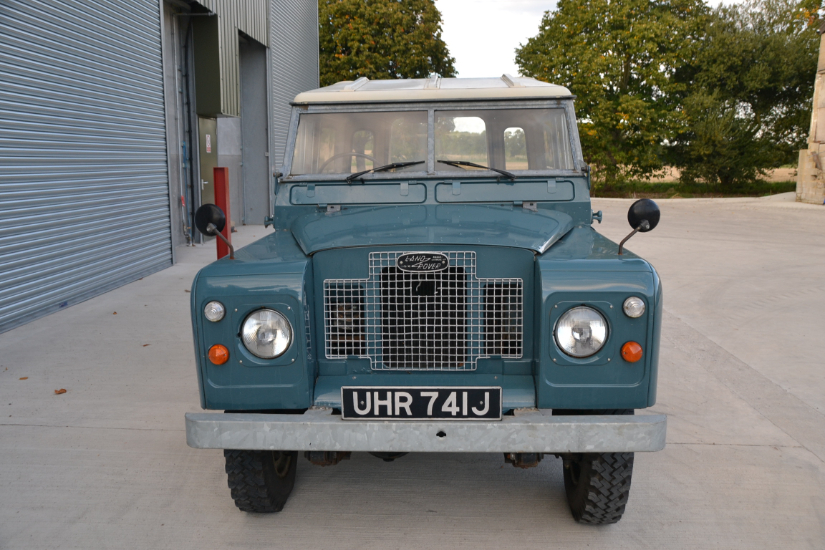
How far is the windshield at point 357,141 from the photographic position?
4129 mm

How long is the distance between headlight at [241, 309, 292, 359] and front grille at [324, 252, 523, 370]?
243 millimetres

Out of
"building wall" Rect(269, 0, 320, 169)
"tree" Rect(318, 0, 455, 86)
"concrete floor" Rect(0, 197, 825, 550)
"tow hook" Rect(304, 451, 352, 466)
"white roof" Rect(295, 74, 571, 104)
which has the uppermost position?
"tree" Rect(318, 0, 455, 86)

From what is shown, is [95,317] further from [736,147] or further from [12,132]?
[736,147]

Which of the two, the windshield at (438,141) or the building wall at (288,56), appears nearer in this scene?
the windshield at (438,141)

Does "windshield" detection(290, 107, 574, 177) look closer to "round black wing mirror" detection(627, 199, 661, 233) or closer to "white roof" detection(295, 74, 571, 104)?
"white roof" detection(295, 74, 571, 104)

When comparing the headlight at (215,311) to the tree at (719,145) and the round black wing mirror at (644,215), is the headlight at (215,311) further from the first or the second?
the tree at (719,145)

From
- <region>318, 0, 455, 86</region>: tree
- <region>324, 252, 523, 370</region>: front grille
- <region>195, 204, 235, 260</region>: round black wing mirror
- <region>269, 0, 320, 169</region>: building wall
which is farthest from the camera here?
<region>318, 0, 455, 86</region>: tree

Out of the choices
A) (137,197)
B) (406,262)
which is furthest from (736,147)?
(406,262)

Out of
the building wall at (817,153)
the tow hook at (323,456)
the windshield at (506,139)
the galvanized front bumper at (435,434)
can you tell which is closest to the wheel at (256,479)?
the tow hook at (323,456)

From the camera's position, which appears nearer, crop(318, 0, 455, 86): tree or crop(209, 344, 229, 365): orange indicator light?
crop(209, 344, 229, 365): orange indicator light

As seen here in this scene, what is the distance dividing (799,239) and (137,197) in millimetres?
12561

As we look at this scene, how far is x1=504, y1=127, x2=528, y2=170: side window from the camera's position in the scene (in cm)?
415

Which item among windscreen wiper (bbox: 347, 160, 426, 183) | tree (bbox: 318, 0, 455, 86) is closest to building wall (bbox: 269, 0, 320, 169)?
tree (bbox: 318, 0, 455, 86)

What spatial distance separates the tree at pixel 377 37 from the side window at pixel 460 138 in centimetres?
3038
